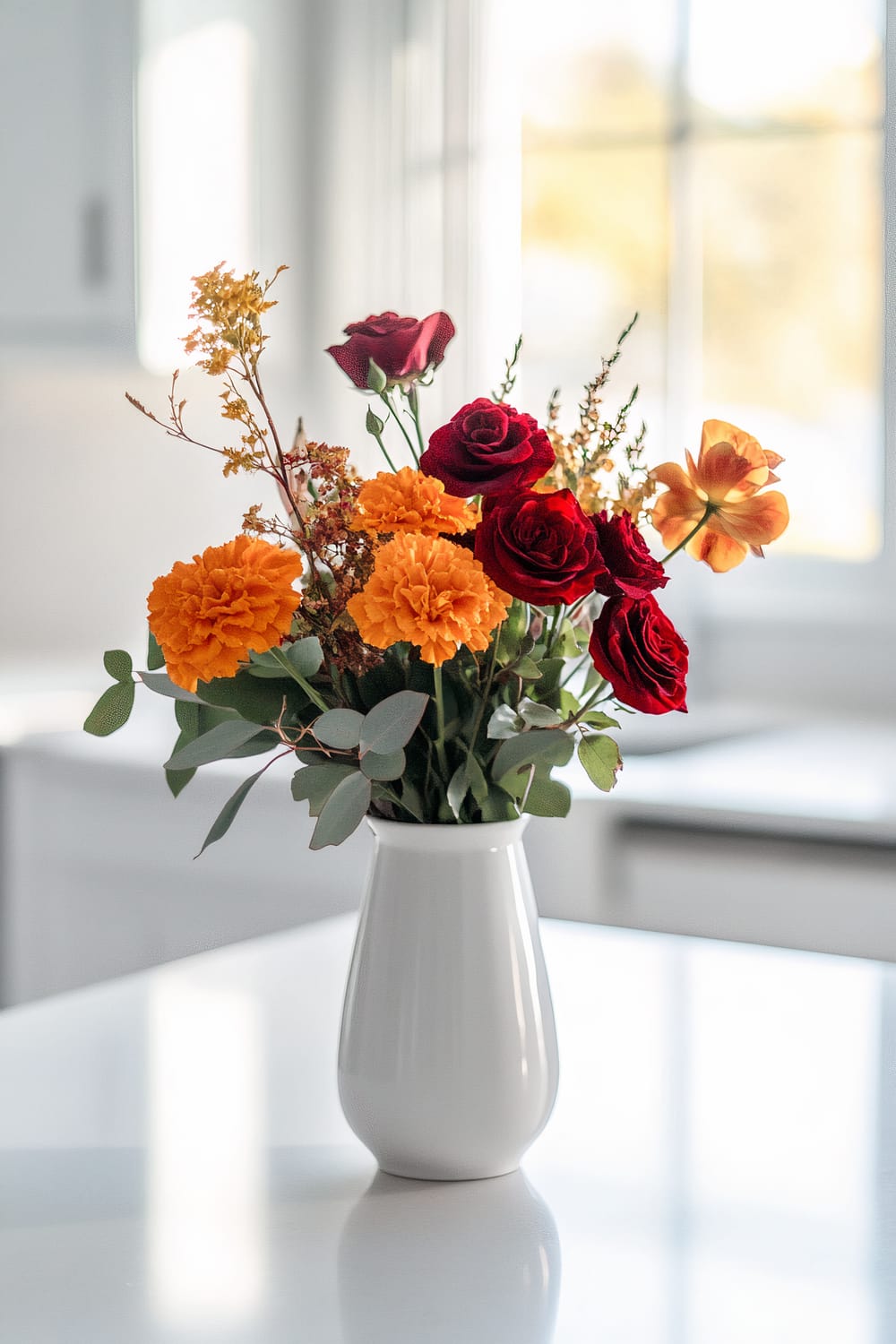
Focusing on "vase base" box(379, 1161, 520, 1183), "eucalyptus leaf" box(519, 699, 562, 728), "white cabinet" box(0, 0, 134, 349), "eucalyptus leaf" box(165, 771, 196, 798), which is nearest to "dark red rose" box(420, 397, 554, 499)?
"eucalyptus leaf" box(519, 699, 562, 728)

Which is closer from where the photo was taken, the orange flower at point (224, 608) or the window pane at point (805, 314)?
the orange flower at point (224, 608)

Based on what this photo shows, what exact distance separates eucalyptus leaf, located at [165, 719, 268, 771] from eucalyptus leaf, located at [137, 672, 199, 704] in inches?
1.0

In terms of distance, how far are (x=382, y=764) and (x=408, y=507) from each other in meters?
0.12

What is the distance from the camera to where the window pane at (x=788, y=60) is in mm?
2504

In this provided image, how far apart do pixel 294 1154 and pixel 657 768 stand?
52.6 inches

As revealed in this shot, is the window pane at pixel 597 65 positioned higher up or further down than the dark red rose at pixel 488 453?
higher up

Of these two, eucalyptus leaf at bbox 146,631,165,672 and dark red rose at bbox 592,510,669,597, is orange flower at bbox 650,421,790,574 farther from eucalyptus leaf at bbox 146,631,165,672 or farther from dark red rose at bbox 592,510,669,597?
eucalyptus leaf at bbox 146,631,165,672

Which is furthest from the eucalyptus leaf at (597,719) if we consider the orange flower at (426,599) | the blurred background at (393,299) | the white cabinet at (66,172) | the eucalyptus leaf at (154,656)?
the white cabinet at (66,172)

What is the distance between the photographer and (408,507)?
2.27ft

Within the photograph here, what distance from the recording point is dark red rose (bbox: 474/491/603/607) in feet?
2.22

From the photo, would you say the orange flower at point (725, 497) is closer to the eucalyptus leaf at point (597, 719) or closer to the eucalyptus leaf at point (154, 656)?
the eucalyptus leaf at point (597, 719)

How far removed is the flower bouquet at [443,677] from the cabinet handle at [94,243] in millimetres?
1708

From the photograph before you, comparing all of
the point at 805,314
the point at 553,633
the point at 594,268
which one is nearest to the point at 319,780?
the point at 553,633

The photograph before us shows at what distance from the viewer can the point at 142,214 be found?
242 cm
